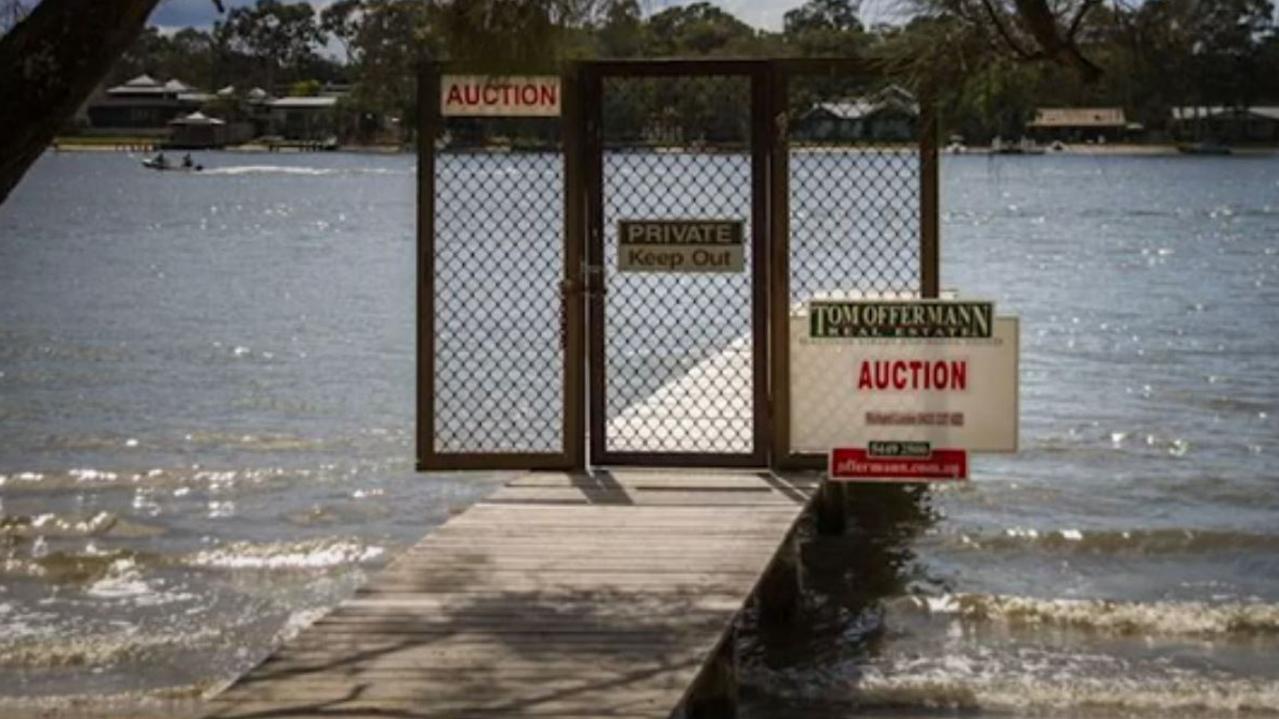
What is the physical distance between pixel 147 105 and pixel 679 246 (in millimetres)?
164755

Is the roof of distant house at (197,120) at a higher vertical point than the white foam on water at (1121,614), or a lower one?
higher

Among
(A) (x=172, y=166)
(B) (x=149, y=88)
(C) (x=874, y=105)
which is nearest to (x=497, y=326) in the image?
(C) (x=874, y=105)

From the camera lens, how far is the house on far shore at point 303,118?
16162cm

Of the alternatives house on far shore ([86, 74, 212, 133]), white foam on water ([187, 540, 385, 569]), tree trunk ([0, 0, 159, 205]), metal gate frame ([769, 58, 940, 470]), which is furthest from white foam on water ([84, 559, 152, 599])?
house on far shore ([86, 74, 212, 133])

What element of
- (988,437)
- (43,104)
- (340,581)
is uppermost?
(43,104)

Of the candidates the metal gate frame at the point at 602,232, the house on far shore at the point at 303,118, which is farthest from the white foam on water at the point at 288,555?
the house on far shore at the point at 303,118

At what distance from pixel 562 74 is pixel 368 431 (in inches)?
416

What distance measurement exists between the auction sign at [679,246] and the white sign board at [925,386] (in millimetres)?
600

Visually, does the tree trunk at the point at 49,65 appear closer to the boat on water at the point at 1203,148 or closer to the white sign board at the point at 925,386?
the white sign board at the point at 925,386

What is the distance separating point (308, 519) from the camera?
53.1 ft

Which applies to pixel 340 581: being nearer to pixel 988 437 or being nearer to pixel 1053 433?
pixel 988 437

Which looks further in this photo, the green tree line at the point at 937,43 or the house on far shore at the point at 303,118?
the house on far shore at the point at 303,118

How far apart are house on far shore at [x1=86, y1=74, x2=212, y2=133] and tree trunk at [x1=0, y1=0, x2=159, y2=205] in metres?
161

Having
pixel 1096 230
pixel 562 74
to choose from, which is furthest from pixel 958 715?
pixel 1096 230
